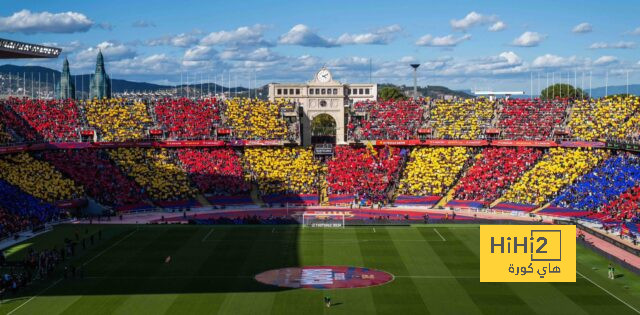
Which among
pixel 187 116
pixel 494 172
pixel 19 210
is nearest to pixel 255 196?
pixel 187 116

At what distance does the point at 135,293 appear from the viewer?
5203 centimetres

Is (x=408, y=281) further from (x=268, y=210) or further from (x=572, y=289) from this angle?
(x=268, y=210)

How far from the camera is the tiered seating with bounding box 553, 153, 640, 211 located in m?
81.6

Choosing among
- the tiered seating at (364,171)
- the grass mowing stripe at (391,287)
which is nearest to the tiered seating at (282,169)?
the tiered seating at (364,171)

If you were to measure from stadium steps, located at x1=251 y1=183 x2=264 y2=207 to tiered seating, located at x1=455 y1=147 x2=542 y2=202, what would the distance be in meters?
23.6

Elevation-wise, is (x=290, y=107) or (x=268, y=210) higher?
(x=290, y=107)

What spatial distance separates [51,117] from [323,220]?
44.3 m

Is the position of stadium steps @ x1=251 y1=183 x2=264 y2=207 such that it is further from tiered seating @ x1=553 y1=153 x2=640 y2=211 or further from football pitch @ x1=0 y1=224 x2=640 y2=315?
tiered seating @ x1=553 y1=153 x2=640 y2=211

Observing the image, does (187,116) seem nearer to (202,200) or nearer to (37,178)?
(202,200)

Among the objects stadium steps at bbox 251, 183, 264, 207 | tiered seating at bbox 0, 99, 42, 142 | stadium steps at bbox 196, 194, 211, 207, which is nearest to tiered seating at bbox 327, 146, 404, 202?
stadium steps at bbox 251, 183, 264, 207

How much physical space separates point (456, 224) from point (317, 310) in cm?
3536

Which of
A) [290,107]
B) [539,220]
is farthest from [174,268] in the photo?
[290,107]

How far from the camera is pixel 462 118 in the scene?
107m

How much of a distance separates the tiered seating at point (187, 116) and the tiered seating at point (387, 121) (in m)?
18.9
